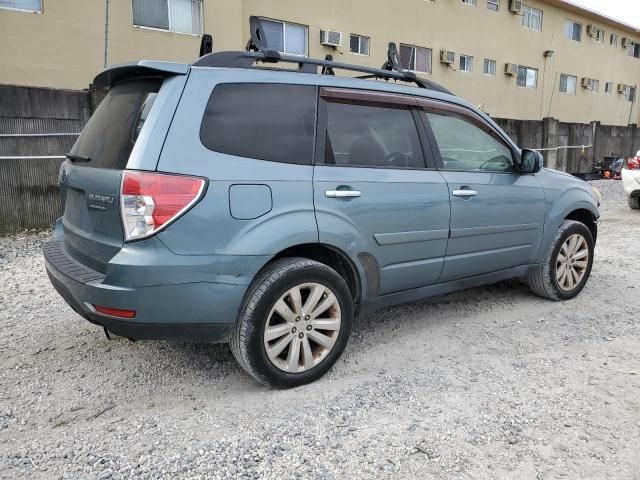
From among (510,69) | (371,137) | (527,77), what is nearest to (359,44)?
(510,69)

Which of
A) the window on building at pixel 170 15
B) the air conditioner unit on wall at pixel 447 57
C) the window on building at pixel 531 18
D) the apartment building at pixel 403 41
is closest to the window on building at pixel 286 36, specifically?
the apartment building at pixel 403 41

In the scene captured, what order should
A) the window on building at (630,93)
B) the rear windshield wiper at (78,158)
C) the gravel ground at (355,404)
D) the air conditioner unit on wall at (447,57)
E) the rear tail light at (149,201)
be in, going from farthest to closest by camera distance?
the window on building at (630,93), the air conditioner unit on wall at (447,57), the rear windshield wiper at (78,158), the rear tail light at (149,201), the gravel ground at (355,404)

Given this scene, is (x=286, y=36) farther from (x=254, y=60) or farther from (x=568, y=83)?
(x=568, y=83)

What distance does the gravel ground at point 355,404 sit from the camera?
230 cm

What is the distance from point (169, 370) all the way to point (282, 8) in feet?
38.3

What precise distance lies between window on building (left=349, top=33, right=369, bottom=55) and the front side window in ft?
28.5

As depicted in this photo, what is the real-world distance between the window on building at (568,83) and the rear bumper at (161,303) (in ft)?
80.0

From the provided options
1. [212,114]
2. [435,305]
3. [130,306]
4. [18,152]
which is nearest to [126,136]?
[212,114]

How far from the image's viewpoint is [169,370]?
3182mm

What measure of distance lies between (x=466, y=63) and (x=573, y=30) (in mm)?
8809

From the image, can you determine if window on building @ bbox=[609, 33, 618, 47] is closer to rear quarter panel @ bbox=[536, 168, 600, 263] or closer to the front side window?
the front side window

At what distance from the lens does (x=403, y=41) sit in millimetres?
15773

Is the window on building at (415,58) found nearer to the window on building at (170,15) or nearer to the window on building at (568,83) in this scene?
the window on building at (170,15)

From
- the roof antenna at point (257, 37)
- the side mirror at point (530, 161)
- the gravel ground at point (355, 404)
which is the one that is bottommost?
the gravel ground at point (355, 404)
